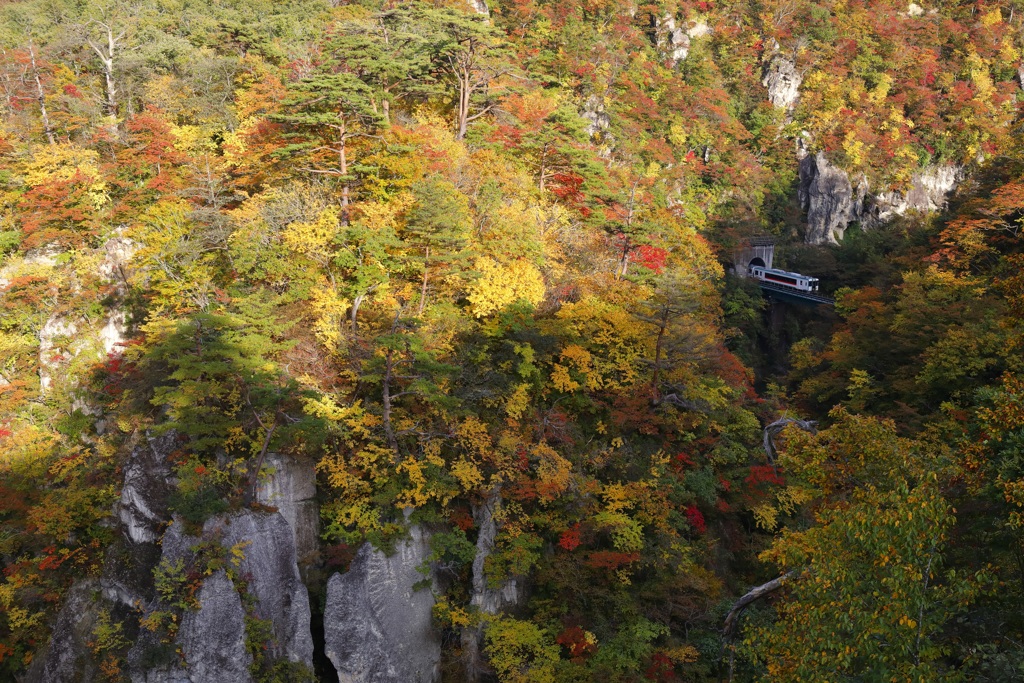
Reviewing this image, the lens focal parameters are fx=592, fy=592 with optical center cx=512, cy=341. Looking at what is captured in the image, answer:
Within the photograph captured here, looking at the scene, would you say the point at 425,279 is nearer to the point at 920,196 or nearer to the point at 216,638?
the point at 216,638

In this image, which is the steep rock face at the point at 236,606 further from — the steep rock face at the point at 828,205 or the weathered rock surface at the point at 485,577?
the steep rock face at the point at 828,205

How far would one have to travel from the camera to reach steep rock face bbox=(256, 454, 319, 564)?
14.2m

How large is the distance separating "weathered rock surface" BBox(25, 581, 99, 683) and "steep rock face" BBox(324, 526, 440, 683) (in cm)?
570

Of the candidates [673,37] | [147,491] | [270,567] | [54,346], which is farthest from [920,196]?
[54,346]

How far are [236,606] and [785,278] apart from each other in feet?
129

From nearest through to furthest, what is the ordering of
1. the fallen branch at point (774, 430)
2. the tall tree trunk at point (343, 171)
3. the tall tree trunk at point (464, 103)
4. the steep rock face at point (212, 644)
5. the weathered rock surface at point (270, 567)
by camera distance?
the steep rock face at point (212, 644), the weathered rock surface at point (270, 567), the tall tree trunk at point (343, 171), the fallen branch at point (774, 430), the tall tree trunk at point (464, 103)

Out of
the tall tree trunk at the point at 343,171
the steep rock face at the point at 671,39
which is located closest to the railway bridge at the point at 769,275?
the steep rock face at the point at 671,39

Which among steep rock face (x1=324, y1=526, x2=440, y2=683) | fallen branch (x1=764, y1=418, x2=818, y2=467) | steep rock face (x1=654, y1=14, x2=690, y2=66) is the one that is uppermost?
steep rock face (x1=654, y1=14, x2=690, y2=66)

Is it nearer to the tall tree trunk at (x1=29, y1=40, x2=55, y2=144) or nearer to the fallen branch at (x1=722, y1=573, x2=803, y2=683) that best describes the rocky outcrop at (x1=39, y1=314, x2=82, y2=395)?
the tall tree trunk at (x1=29, y1=40, x2=55, y2=144)

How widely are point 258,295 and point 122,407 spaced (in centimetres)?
531

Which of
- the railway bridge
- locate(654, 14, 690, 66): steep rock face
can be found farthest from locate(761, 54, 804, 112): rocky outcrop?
the railway bridge

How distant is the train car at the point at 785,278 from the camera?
1577 inches

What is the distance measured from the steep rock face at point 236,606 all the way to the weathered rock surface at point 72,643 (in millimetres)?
2613

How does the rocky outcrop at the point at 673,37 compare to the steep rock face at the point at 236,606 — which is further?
the rocky outcrop at the point at 673,37
